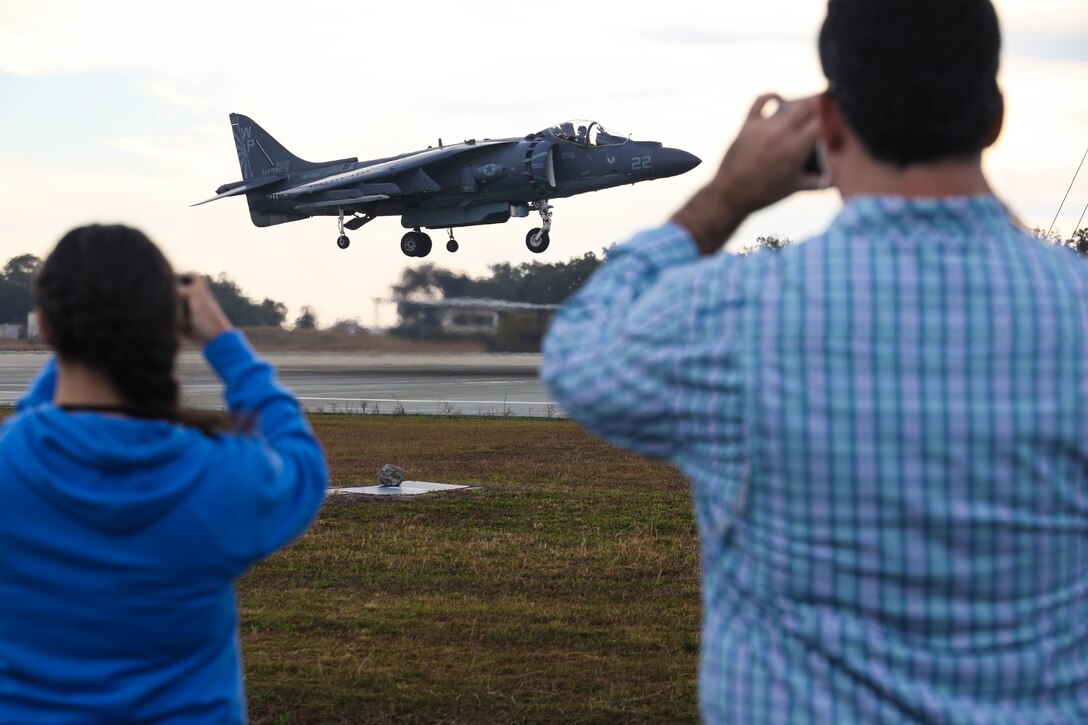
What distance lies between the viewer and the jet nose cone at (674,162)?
3531 cm

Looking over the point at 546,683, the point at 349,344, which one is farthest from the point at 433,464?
the point at 349,344

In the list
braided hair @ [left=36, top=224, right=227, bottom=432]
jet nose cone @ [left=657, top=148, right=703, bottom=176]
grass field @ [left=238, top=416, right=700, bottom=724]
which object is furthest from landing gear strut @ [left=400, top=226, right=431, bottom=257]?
braided hair @ [left=36, top=224, right=227, bottom=432]

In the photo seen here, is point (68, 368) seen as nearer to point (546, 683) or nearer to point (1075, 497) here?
point (1075, 497)

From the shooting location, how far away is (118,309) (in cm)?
207

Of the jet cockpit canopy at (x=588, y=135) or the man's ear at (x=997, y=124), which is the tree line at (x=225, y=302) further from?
the man's ear at (x=997, y=124)

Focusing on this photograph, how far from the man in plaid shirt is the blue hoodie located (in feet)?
2.19

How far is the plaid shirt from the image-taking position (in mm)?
1606

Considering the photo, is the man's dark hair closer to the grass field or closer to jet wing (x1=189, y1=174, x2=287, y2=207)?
the grass field

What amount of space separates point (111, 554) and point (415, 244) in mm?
42627

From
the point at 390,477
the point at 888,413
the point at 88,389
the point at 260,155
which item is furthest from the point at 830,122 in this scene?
the point at 260,155

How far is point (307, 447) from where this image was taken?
2225 mm

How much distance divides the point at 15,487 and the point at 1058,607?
1.53 meters

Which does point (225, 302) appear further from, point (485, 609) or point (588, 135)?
point (485, 609)

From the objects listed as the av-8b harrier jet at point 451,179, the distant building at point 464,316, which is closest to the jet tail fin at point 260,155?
the av-8b harrier jet at point 451,179
